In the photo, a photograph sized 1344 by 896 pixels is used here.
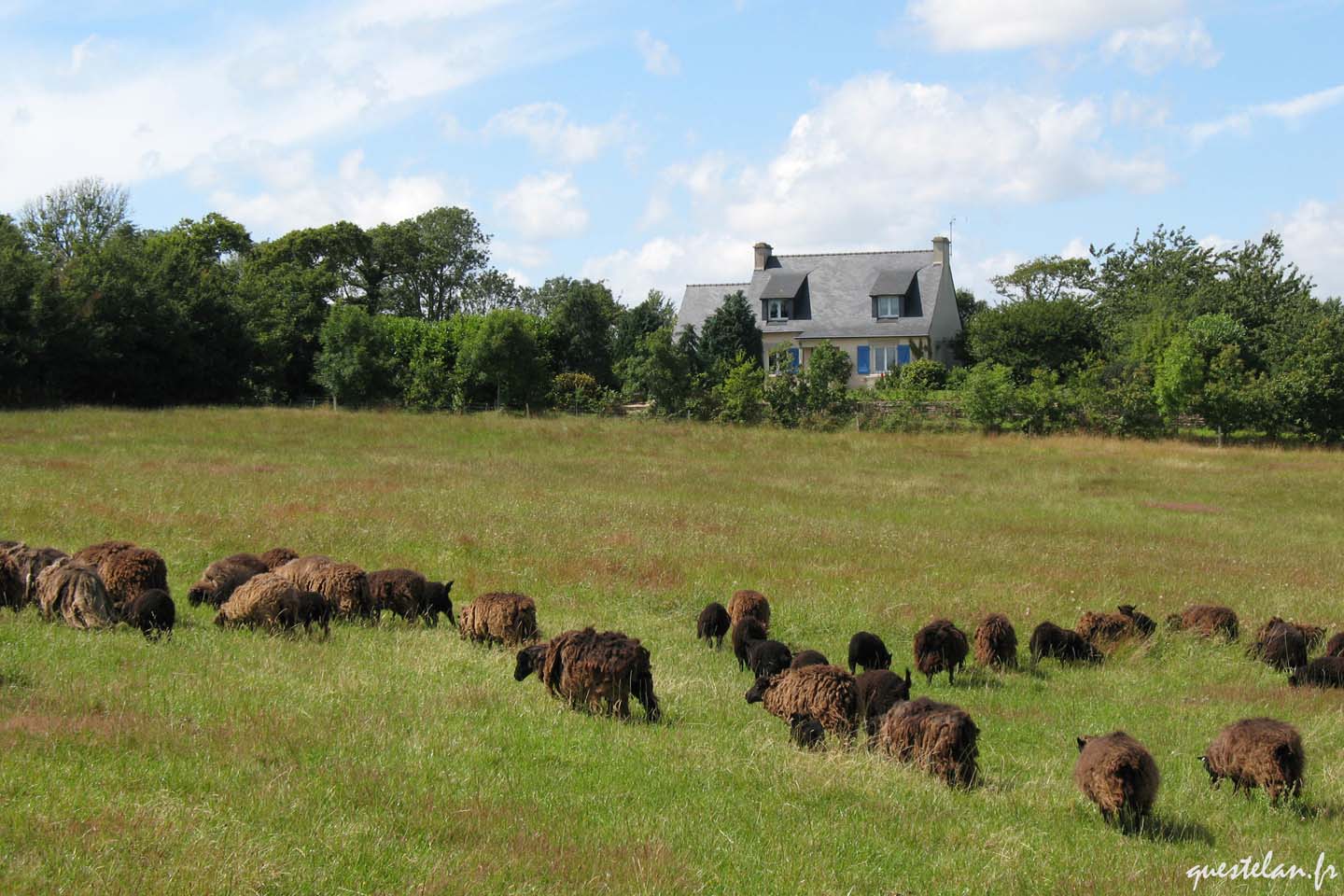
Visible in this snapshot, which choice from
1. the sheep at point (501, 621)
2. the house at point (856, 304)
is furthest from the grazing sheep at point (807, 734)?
the house at point (856, 304)

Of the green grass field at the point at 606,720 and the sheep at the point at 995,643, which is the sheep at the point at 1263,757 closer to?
the green grass field at the point at 606,720

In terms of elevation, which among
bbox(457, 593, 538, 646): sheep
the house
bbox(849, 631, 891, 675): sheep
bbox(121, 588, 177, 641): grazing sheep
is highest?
the house

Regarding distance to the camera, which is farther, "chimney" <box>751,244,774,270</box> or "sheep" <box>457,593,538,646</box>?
"chimney" <box>751,244,774,270</box>

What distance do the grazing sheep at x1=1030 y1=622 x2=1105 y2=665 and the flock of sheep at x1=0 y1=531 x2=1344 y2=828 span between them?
0.02m

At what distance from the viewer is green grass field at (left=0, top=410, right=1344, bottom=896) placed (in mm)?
5977

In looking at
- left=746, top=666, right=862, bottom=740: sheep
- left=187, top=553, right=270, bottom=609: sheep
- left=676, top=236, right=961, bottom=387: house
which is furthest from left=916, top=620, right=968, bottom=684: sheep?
left=676, top=236, right=961, bottom=387: house

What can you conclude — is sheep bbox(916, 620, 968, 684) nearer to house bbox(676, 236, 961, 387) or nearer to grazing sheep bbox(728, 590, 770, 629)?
grazing sheep bbox(728, 590, 770, 629)

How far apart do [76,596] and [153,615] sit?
3.57 feet

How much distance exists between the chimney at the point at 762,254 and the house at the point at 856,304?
0.22 ft

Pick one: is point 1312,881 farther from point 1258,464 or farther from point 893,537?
point 1258,464

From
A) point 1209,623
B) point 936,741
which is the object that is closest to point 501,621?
point 936,741

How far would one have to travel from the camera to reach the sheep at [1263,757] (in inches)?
333

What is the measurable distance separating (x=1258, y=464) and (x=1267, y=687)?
1201 inches

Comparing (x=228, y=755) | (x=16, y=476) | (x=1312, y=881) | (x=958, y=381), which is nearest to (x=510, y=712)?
(x=228, y=755)
